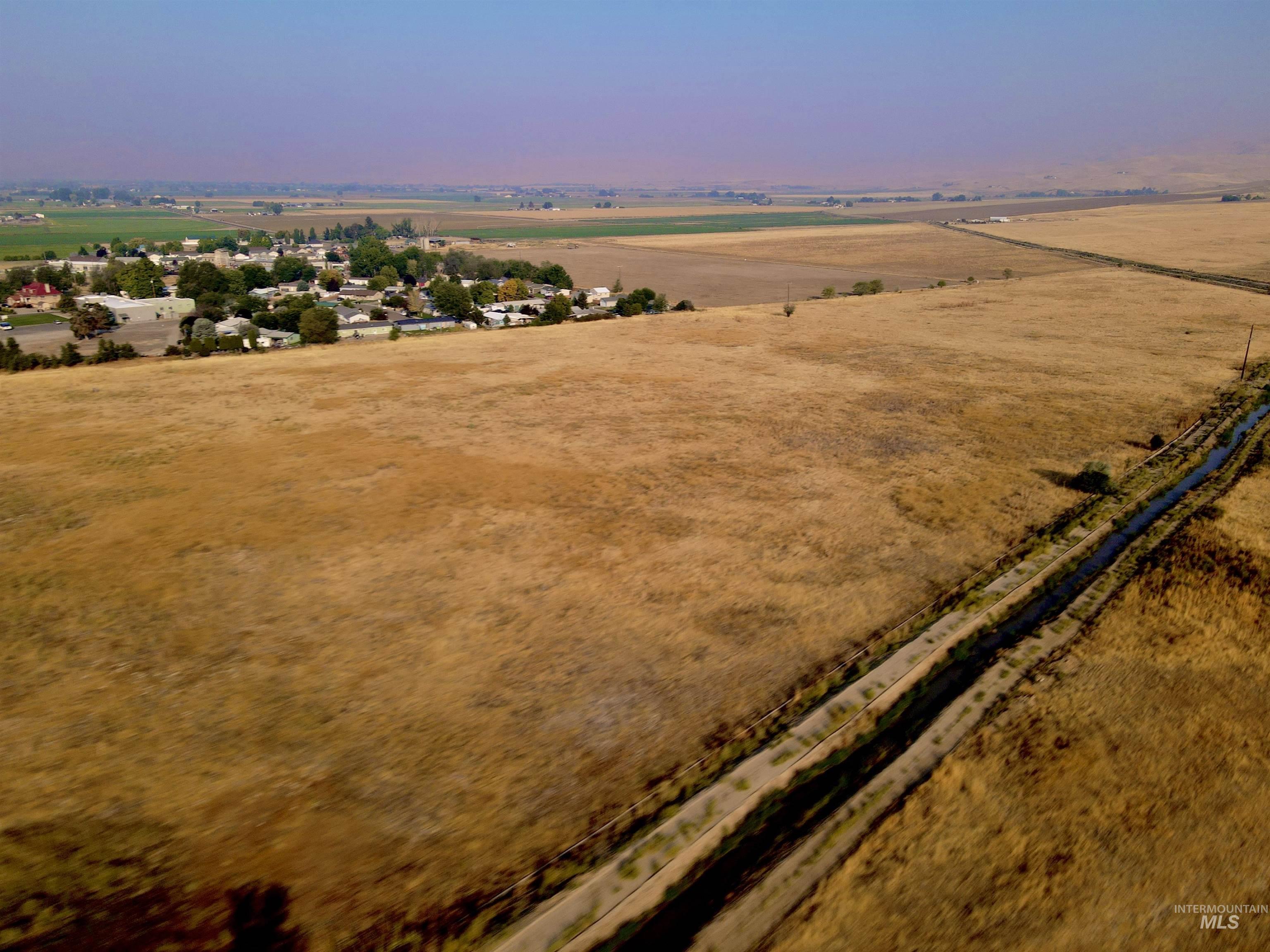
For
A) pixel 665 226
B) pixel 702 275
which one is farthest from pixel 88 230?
pixel 702 275

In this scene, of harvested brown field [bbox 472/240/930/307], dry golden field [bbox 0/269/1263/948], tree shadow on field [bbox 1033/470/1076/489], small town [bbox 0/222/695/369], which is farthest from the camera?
harvested brown field [bbox 472/240/930/307]

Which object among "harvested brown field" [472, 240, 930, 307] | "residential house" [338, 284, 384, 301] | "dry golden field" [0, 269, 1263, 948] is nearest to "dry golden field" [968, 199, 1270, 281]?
"harvested brown field" [472, 240, 930, 307]

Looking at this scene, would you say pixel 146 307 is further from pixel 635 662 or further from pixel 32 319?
Answer: pixel 635 662

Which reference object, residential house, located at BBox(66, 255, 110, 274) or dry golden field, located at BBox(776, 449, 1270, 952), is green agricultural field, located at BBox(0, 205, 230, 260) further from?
dry golden field, located at BBox(776, 449, 1270, 952)

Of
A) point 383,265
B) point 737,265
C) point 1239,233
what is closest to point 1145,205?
point 1239,233

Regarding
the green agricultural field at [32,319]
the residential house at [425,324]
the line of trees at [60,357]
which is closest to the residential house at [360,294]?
the residential house at [425,324]
